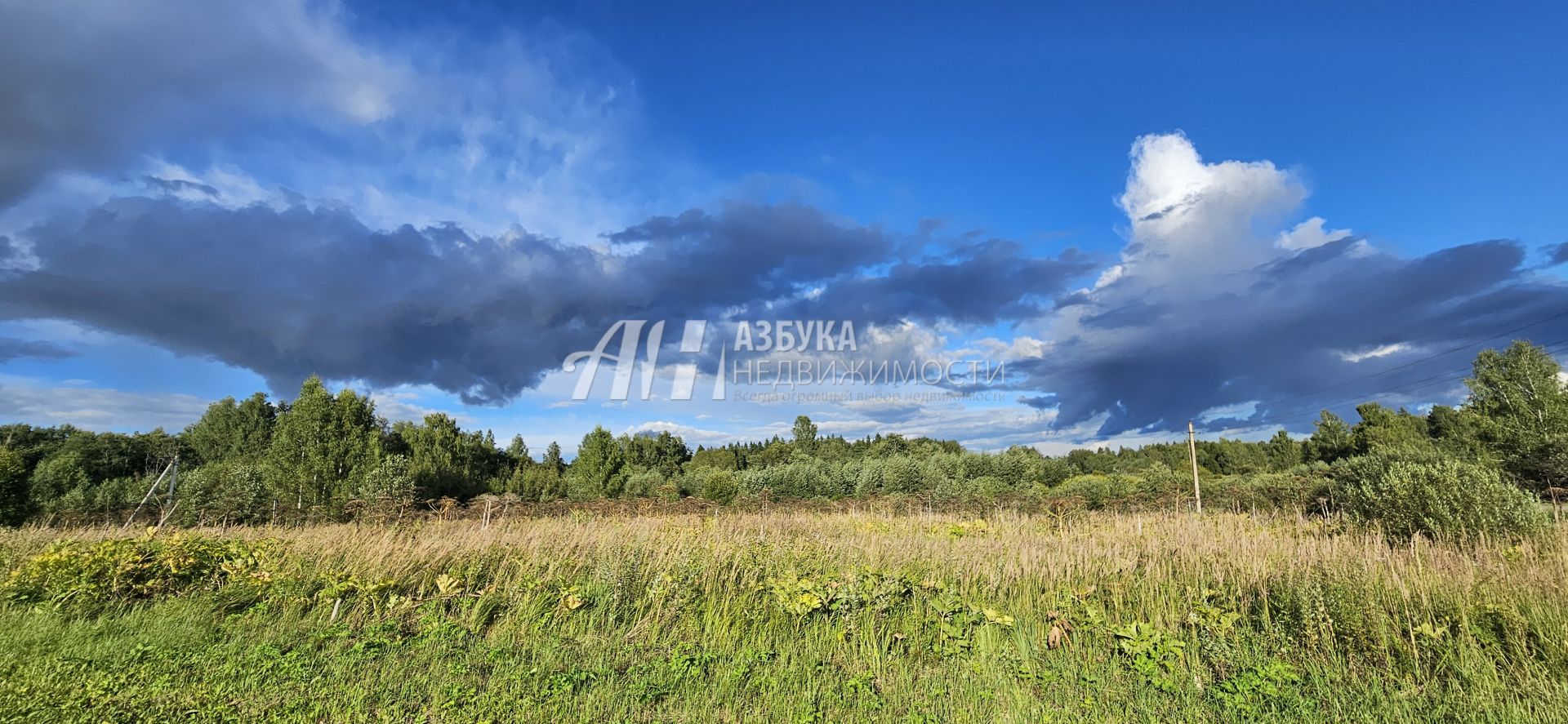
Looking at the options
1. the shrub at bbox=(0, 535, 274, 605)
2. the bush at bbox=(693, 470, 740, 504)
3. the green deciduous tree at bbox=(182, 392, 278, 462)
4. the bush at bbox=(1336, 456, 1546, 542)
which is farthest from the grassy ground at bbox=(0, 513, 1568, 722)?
the green deciduous tree at bbox=(182, 392, 278, 462)

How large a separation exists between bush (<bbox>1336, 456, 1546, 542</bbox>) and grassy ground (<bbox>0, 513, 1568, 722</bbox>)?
192cm

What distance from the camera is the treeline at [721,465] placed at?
603 inches

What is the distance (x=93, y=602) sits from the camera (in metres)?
6.20

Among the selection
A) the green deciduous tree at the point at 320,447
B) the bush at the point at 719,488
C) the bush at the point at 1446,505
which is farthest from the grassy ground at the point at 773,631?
the green deciduous tree at the point at 320,447

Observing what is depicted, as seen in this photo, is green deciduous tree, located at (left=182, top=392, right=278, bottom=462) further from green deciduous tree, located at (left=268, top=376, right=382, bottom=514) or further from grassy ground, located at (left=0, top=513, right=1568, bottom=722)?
grassy ground, located at (left=0, top=513, right=1568, bottom=722)

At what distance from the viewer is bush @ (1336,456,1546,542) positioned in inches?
353

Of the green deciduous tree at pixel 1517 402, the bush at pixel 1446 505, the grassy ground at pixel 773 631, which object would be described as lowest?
the grassy ground at pixel 773 631

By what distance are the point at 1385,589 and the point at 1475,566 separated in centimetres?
160

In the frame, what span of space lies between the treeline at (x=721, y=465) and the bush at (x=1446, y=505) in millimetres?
55

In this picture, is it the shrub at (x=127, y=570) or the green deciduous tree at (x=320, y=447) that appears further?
the green deciduous tree at (x=320, y=447)

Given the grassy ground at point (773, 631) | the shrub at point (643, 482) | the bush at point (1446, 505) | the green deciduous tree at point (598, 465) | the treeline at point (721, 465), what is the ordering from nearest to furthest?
the grassy ground at point (773, 631)
the bush at point (1446, 505)
the treeline at point (721, 465)
the shrub at point (643, 482)
the green deciduous tree at point (598, 465)

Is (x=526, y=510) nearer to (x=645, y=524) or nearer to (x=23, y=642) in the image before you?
(x=645, y=524)

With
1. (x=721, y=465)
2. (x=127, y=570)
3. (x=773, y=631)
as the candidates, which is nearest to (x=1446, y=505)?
(x=773, y=631)

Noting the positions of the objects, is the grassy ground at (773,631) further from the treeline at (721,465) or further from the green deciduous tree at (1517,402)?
the green deciduous tree at (1517,402)
